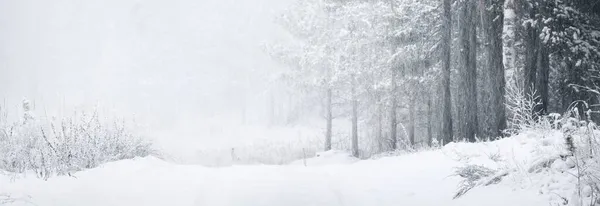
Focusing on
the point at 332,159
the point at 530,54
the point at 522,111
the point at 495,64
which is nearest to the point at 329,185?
the point at 522,111

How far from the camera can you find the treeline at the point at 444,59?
458 inches

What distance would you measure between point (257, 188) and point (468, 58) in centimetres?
961

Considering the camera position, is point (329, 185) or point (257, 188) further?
point (329, 185)

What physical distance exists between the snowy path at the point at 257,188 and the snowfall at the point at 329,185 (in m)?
Answer: 0.01

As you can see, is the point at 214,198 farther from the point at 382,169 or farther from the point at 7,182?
the point at 382,169

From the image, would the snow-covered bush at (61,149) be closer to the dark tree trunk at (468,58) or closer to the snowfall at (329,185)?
the snowfall at (329,185)

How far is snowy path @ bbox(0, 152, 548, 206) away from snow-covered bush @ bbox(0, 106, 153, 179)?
466 mm

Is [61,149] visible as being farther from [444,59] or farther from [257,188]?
[444,59]

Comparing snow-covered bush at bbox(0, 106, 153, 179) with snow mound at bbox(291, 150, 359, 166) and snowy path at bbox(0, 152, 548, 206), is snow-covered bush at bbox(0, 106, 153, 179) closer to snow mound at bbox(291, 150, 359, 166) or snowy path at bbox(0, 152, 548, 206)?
snowy path at bbox(0, 152, 548, 206)

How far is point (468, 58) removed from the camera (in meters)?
13.5

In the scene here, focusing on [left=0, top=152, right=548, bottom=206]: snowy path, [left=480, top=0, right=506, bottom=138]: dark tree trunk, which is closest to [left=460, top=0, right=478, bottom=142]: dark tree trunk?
[left=480, top=0, right=506, bottom=138]: dark tree trunk

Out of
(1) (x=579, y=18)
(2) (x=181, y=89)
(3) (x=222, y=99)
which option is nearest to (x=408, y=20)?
(1) (x=579, y=18)

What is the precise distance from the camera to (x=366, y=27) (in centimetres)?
2127

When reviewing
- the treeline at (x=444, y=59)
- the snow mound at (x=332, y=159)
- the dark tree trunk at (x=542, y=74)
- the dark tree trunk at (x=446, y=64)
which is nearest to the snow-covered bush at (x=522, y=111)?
the treeline at (x=444, y=59)
